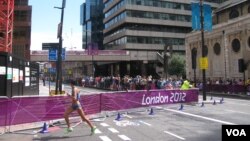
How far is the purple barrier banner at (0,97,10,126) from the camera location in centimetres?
1343

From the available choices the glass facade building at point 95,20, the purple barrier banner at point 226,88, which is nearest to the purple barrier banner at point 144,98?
the purple barrier banner at point 226,88

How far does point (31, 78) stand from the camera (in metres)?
27.0

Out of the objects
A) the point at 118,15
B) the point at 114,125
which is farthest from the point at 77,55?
the point at 114,125

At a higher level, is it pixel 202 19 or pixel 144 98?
pixel 202 19

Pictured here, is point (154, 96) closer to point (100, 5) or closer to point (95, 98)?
point (95, 98)

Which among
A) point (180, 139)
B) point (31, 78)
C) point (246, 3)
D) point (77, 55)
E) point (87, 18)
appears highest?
point (87, 18)

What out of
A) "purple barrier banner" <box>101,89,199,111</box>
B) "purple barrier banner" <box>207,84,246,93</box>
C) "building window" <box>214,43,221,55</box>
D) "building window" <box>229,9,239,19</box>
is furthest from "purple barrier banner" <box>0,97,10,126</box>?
"building window" <box>229,9,239,19</box>

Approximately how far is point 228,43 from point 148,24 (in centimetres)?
4305

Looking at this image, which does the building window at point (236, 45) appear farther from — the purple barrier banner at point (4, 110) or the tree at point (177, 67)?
the purple barrier banner at point (4, 110)

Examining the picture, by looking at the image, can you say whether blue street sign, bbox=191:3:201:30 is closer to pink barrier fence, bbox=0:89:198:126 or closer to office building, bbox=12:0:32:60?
pink barrier fence, bbox=0:89:198:126

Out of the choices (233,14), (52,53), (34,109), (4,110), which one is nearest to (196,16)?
(52,53)

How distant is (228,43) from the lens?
177 feet

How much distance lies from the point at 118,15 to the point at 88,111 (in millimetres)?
81906

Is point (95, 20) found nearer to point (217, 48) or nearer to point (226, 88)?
point (217, 48)
